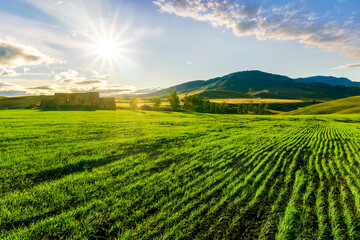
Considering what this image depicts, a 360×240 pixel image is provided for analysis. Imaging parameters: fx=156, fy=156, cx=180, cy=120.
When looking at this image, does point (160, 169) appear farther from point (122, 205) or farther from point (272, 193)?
point (272, 193)

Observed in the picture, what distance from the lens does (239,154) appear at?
1258 cm

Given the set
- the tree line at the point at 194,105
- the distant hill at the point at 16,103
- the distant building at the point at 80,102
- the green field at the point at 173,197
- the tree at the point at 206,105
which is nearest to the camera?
the green field at the point at 173,197

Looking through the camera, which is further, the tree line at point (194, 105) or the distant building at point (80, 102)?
the tree line at point (194, 105)

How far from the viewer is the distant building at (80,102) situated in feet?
304

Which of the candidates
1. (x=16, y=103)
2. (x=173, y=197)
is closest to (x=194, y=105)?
(x=173, y=197)

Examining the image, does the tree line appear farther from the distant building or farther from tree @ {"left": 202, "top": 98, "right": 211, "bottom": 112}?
the distant building

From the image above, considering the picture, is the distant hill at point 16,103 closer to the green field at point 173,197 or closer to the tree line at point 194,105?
the tree line at point 194,105

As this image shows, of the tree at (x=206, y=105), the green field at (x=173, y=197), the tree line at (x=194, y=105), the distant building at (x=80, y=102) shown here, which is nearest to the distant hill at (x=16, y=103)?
the distant building at (x=80, y=102)

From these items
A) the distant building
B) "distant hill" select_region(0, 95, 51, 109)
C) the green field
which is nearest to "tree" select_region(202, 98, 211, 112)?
the distant building

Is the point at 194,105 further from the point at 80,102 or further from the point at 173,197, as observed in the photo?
the point at 173,197

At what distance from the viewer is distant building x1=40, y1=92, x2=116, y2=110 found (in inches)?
3644

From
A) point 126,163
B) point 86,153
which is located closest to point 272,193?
point 126,163

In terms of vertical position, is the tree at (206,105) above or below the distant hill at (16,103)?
below

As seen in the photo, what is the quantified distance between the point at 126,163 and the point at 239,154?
8625mm
